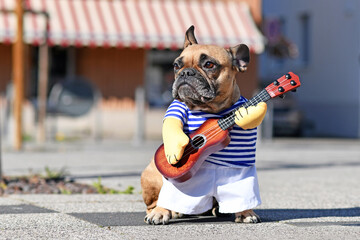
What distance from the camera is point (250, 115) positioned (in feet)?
17.7

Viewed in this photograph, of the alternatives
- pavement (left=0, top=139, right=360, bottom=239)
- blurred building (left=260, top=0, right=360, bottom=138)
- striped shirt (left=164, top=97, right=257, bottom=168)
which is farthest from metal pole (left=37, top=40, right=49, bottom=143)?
striped shirt (left=164, top=97, right=257, bottom=168)

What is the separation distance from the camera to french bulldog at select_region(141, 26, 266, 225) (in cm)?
537

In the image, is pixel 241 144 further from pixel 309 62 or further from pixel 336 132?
pixel 309 62

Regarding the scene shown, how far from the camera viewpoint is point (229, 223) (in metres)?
5.68

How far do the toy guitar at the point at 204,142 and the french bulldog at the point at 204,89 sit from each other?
71 millimetres

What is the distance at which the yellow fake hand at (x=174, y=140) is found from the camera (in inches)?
209

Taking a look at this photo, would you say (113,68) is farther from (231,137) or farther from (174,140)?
(174,140)

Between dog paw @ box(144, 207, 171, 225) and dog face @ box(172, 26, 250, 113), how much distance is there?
72cm

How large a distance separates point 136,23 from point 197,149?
1443 centimetres

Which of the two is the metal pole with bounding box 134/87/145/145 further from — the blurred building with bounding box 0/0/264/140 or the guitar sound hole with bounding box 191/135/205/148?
the guitar sound hole with bounding box 191/135/205/148

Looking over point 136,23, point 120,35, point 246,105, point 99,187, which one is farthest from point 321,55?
point 246,105

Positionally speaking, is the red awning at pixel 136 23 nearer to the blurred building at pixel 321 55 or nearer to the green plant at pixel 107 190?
the blurred building at pixel 321 55

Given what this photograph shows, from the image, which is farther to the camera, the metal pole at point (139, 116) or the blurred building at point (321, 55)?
the blurred building at point (321, 55)

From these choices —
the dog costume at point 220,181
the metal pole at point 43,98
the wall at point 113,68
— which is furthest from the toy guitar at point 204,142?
the wall at point 113,68
